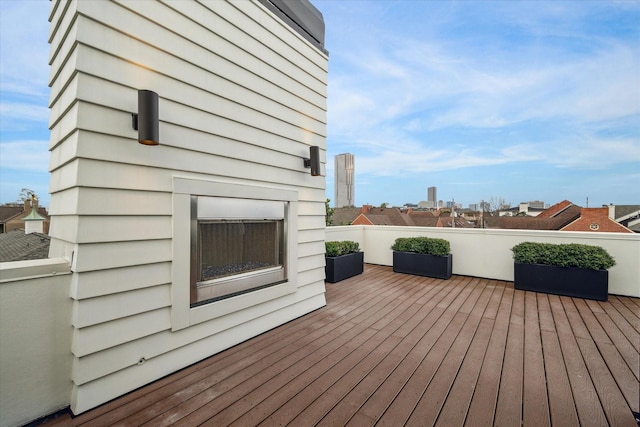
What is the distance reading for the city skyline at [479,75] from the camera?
17.9 feet

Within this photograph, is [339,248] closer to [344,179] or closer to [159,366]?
[159,366]

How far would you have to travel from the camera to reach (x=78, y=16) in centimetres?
153

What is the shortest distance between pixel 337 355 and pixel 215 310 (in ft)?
3.79

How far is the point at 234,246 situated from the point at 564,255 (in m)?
5.04

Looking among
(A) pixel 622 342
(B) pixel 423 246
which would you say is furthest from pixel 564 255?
(B) pixel 423 246

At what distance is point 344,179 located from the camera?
1816 inches

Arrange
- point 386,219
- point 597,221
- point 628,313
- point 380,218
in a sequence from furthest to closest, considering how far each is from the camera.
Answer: point 386,219
point 380,218
point 597,221
point 628,313

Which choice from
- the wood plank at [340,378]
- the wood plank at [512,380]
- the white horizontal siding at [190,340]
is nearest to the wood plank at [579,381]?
the wood plank at [512,380]

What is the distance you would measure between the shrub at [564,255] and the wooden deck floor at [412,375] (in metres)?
0.76

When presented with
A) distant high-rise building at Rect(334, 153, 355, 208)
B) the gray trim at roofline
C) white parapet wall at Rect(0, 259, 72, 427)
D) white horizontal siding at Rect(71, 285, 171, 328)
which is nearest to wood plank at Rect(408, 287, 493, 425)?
white horizontal siding at Rect(71, 285, 171, 328)

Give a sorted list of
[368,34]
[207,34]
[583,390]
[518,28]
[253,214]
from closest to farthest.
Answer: [583,390], [207,34], [253,214], [518,28], [368,34]

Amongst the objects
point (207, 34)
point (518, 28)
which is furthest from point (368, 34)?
point (207, 34)

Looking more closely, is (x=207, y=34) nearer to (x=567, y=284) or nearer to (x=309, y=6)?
(x=309, y=6)

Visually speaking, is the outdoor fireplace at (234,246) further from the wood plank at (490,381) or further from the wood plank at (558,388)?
the wood plank at (558,388)
